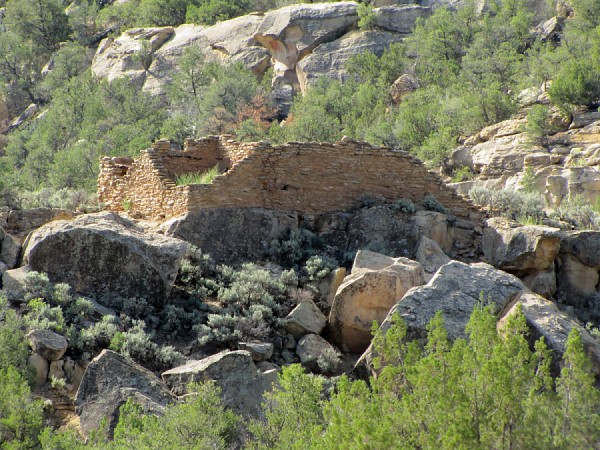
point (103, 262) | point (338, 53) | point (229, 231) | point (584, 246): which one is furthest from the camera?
point (338, 53)

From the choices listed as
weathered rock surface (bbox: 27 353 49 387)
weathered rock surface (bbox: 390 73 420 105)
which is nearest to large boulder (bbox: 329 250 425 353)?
weathered rock surface (bbox: 27 353 49 387)

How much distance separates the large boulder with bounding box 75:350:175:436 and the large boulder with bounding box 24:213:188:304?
7.04 feet

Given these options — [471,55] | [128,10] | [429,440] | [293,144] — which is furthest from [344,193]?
[128,10]

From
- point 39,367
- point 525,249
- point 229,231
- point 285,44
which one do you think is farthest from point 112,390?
point 285,44

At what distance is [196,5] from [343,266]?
29587 millimetres

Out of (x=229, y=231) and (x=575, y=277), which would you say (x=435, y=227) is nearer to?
(x=575, y=277)

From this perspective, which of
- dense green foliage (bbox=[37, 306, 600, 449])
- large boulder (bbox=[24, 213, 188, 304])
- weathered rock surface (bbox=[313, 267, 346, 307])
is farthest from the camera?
weathered rock surface (bbox=[313, 267, 346, 307])

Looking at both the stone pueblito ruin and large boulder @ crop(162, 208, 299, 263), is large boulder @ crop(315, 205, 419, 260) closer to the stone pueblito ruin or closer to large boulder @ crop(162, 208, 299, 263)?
the stone pueblito ruin

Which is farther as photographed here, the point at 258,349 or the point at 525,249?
the point at 525,249

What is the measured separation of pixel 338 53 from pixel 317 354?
23.4 m

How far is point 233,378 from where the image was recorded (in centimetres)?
1161

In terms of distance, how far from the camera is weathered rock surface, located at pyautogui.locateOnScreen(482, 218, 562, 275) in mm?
15020

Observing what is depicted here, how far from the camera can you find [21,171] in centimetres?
3020

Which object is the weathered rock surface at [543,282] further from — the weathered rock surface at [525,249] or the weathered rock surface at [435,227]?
the weathered rock surface at [435,227]
